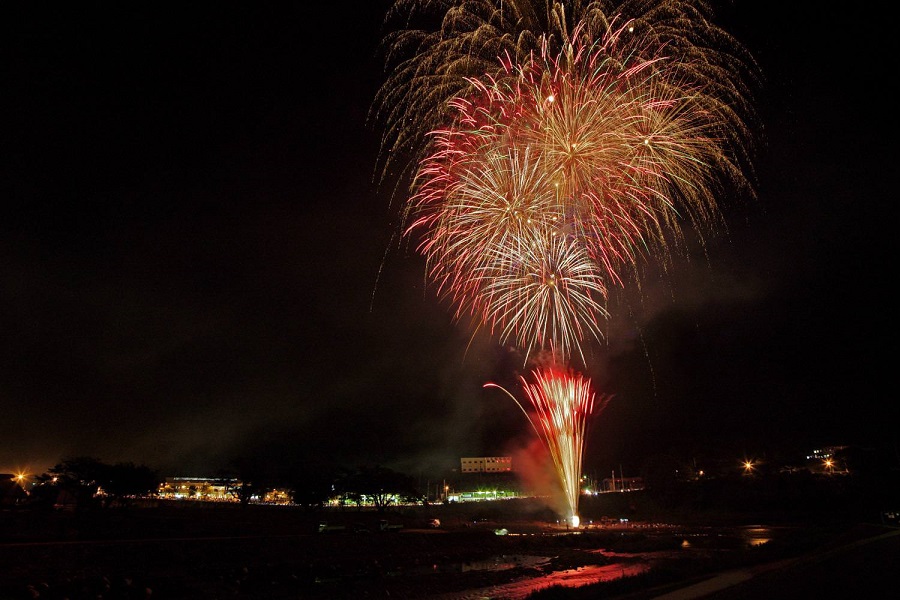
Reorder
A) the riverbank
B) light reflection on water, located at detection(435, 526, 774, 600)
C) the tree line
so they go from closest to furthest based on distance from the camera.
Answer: the riverbank, light reflection on water, located at detection(435, 526, 774, 600), the tree line

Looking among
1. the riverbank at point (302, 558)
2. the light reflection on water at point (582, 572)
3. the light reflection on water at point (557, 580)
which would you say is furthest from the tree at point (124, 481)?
the light reflection on water at point (557, 580)

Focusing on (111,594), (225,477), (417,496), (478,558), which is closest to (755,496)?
(478,558)

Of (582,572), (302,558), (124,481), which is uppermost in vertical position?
(124,481)

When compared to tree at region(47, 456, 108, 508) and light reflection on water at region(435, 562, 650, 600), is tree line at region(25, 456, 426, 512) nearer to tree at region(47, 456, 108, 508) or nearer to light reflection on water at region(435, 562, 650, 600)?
tree at region(47, 456, 108, 508)

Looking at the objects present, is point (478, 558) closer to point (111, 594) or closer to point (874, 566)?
point (111, 594)

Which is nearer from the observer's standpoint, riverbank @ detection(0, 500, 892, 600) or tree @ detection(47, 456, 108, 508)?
riverbank @ detection(0, 500, 892, 600)

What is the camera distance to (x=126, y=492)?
62219mm

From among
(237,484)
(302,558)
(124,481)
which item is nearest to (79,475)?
(124,481)

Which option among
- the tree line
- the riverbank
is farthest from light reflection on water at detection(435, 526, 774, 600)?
the tree line

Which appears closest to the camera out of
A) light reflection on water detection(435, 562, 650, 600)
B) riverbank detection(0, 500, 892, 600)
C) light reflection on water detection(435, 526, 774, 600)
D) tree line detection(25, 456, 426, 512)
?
riverbank detection(0, 500, 892, 600)

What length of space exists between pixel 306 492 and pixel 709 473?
6378 centimetres

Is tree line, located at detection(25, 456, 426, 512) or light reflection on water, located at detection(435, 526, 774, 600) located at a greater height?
tree line, located at detection(25, 456, 426, 512)

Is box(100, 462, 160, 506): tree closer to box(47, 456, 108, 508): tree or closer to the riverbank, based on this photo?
box(47, 456, 108, 508): tree

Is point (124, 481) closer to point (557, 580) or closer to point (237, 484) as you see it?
point (237, 484)
